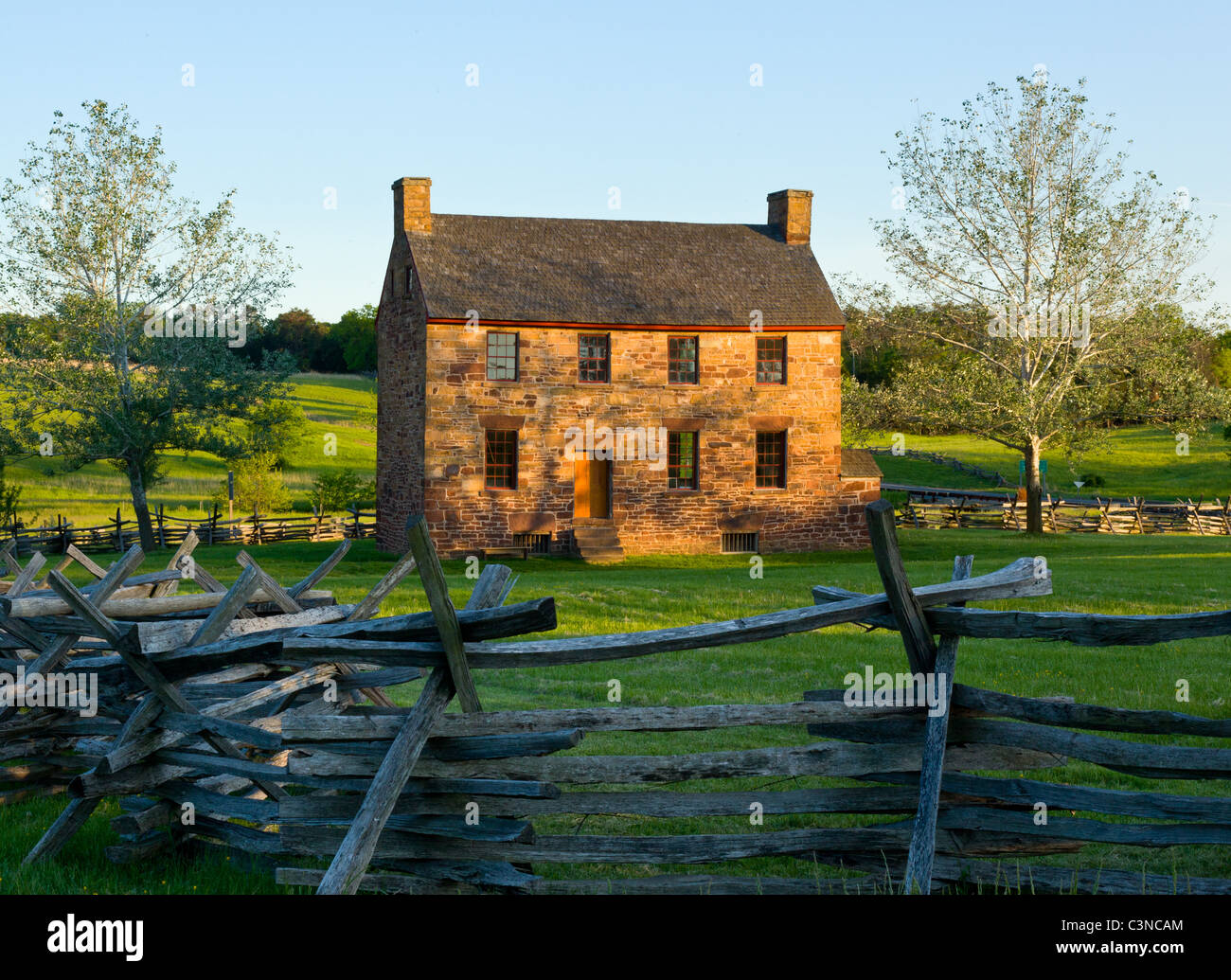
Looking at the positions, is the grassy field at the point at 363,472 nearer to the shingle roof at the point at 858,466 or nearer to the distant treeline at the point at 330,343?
the shingle roof at the point at 858,466

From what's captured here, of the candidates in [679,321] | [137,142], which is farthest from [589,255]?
[137,142]

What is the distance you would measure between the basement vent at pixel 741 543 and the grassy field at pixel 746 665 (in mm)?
1355

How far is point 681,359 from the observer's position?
104 feet

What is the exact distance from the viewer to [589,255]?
105 ft

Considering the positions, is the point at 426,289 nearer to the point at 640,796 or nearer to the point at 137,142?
the point at 137,142

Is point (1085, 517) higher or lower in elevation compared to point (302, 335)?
lower

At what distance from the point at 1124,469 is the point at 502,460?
43.7 metres

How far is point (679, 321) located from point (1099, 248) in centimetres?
1198

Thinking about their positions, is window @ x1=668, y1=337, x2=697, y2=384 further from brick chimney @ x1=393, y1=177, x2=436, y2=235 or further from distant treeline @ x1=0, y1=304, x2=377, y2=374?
distant treeline @ x1=0, y1=304, x2=377, y2=374

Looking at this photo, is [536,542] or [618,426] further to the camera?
[618,426]

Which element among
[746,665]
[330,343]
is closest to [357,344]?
[330,343]

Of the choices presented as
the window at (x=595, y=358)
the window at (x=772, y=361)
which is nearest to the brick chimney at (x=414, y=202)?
the window at (x=595, y=358)

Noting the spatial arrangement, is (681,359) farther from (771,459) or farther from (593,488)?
(593,488)

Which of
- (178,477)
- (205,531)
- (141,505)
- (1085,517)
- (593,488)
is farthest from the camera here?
(178,477)
